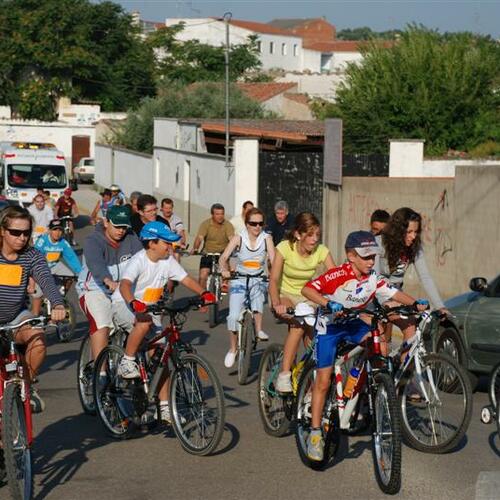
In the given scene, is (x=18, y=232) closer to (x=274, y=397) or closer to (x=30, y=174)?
(x=274, y=397)

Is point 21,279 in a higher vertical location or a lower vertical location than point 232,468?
higher

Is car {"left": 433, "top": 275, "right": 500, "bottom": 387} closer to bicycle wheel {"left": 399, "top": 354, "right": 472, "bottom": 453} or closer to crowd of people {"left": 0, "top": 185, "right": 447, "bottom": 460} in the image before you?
crowd of people {"left": 0, "top": 185, "right": 447, "bottom": 460}

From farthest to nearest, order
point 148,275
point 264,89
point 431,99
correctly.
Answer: point 264,89 → point 431,99 → point 148,275

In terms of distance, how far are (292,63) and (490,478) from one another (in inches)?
4792

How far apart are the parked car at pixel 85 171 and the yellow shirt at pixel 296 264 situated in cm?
5409

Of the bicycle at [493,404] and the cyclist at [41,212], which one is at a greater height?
the cyclist at [41,212]

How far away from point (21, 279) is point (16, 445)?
3.98 ft

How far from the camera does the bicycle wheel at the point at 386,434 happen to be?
727 centimetres

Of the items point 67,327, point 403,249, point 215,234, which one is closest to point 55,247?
point 67,327

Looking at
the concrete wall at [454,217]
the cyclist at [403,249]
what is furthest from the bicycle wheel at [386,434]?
the concrete wall at [454,217]

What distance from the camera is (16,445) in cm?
707

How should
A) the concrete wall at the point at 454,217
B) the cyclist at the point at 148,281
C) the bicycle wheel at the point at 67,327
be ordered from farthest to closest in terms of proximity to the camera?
the concrete wall at the point at 454,217 → the bicycle wheel at the point at 67,327 → the cyclist at the point at 148,281

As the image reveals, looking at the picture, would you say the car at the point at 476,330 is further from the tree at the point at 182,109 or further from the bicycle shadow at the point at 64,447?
the tree at the point at 182,109

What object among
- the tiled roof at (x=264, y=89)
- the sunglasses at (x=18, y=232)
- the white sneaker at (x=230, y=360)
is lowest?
the white sneaker at (x=230, y=360)
